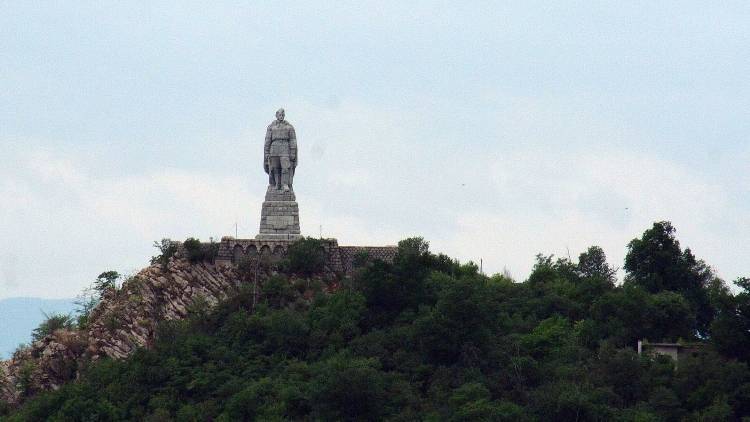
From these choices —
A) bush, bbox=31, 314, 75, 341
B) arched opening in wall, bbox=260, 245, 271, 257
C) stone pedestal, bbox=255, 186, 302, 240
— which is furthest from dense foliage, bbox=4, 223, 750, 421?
bush, bbox=31, 314, 75, 341

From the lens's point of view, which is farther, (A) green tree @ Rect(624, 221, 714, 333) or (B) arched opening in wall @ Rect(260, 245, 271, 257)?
(A) green tree @ Rect(624, 221, 714, 333)

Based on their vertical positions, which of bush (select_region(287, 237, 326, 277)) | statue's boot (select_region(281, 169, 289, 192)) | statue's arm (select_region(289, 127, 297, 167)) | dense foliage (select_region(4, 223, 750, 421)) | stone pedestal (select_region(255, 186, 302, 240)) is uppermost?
statue's arm (select_region(289, 127, 297, 167))

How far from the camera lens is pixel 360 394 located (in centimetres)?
4925

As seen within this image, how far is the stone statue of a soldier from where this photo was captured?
58.9 metres

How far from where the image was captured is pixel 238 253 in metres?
57.9

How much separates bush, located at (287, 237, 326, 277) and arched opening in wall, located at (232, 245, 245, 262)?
67.8 inches

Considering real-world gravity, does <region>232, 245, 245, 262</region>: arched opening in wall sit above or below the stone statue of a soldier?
below

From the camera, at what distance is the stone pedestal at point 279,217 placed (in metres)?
58.5

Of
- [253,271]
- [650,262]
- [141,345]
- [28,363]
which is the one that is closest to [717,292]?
[650,262]

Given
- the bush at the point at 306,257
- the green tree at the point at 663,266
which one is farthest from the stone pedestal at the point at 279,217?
the green tree at the point at 663,266

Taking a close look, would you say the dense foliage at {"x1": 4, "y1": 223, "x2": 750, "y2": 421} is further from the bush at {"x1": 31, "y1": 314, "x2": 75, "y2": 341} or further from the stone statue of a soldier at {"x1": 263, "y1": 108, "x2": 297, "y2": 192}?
the bush at {"x1": 31, "y1": 314, "x2": 75, "y2": 341}

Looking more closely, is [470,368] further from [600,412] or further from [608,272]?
[608,272]

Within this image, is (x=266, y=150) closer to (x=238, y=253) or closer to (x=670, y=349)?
(x=238, y=253)

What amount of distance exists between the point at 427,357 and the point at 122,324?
11175 mm
